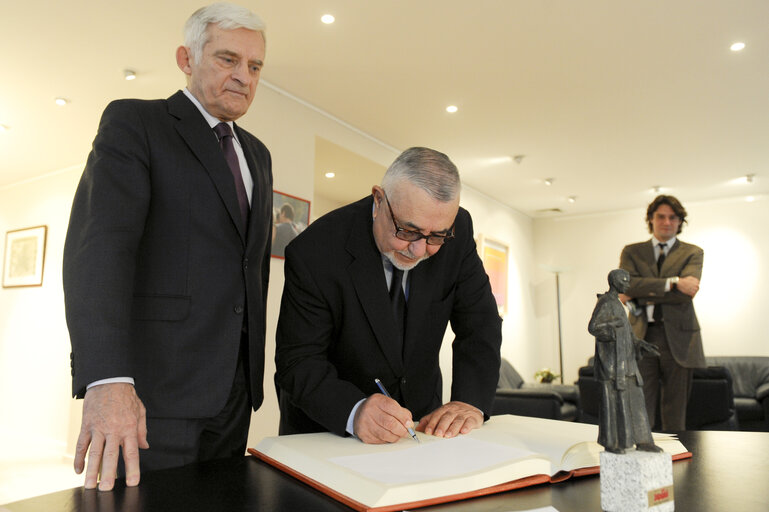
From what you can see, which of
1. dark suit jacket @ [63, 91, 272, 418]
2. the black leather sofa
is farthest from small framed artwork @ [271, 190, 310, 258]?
the black leather sofa

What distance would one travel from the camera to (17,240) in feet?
24.0

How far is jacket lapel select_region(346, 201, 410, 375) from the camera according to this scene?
147 cm

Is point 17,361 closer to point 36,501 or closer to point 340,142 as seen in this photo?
point 340,142

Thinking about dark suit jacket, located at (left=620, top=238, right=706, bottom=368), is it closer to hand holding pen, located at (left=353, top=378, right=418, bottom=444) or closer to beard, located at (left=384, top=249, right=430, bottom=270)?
beard, located at (left=384, top=249, right=430, bottom=270)

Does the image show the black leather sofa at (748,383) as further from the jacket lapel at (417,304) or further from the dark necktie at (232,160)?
the dark necktie at (232,160)

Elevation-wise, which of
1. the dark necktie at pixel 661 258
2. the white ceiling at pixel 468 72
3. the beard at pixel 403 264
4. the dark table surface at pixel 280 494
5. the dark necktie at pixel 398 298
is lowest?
the dark table surface at pixel 280 494

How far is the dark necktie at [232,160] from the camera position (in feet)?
4.90

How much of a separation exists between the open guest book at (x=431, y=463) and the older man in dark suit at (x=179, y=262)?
279 mm

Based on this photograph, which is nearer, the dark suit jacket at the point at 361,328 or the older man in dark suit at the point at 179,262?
the older man in dark suit at the point at 179,262

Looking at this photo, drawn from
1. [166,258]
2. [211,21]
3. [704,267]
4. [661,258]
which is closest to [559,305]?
[704,267]

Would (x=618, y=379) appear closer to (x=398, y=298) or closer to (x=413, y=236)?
(x=413, y=236)

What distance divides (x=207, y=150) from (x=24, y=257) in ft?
22.9

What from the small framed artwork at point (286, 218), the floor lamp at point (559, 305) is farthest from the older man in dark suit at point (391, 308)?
the floor lamp at point (559, 305)

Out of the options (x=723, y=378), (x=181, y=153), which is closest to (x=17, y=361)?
(x=181, y=153)
